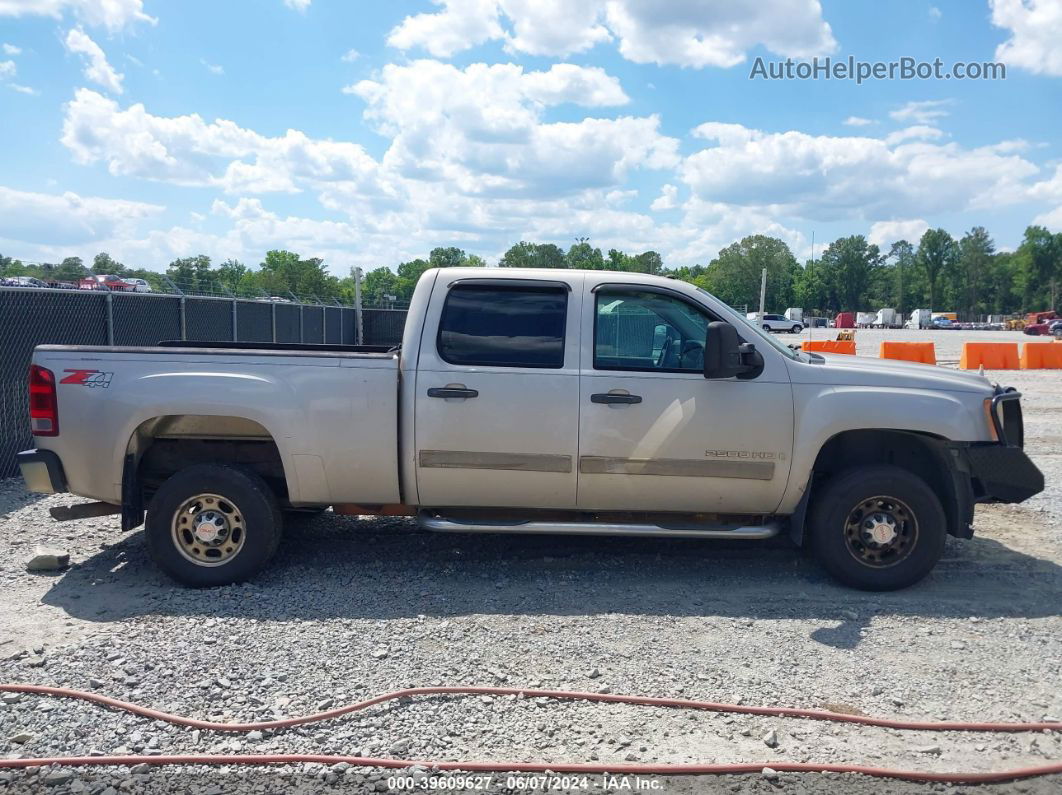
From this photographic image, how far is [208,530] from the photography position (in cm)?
542

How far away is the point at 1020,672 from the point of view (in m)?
4.37

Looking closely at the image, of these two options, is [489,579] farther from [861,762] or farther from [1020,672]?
[1020,672]

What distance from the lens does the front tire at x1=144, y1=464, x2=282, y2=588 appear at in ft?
17.7

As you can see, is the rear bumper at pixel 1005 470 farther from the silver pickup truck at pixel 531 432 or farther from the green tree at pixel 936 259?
the green tree at pixel 936 259

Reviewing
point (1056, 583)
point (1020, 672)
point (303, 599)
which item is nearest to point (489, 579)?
point (303, 599)

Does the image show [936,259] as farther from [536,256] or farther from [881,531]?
[881,531]

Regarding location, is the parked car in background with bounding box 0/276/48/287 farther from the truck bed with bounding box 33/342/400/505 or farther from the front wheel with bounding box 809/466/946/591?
the front wheel with bounding box 809/466/946/591

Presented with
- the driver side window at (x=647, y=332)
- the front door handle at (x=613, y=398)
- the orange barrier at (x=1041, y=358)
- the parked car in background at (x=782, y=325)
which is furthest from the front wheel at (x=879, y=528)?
the parked car in background at (x=782, y=325)

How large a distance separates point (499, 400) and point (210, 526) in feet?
6.58

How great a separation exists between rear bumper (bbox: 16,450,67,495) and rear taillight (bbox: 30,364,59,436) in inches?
5.7

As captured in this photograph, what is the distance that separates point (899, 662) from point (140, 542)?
532cm

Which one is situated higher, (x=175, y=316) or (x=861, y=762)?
(x=175, y=316)

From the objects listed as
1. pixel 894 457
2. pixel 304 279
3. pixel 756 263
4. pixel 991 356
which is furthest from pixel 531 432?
pixel 756 263

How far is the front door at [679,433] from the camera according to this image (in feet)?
17.7
